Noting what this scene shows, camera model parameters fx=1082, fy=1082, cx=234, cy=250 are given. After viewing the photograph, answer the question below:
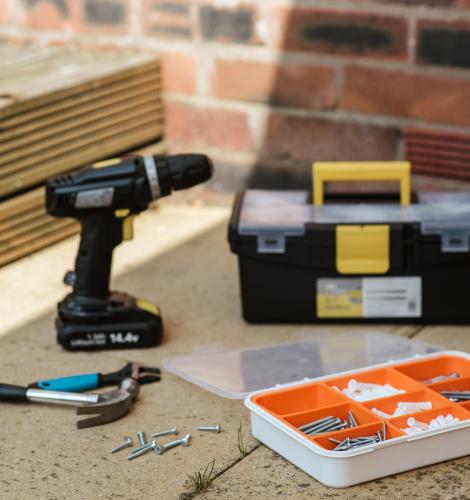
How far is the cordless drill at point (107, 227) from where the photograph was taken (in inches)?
101

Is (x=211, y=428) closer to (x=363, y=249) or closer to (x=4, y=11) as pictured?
(x=363, y=249)

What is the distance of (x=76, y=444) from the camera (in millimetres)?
2242

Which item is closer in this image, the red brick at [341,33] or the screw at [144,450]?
the screw at [144,450]

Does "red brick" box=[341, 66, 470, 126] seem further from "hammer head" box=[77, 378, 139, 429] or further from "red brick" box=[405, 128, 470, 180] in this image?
"hammer head" box=[77, 378, 139, 429]

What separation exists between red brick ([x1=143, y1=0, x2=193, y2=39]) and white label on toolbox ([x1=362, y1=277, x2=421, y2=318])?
4.44 feet

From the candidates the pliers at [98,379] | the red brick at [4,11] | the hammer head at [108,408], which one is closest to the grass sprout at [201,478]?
the hammer head at [108,408]

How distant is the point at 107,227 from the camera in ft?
8.62

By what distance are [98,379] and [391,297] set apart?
2.61 feet

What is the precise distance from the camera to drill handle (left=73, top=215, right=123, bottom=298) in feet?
8.62

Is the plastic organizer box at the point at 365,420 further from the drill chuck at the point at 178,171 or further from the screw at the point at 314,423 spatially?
the drill chuck at the point at 178,171

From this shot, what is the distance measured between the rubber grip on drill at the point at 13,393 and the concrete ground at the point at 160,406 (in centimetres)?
2

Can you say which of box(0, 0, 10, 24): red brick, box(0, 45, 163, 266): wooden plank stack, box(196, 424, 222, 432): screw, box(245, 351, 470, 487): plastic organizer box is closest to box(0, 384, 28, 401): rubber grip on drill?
box(196, 424, 222, 432): screw

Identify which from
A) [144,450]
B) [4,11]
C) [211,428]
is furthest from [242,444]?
[4,11]

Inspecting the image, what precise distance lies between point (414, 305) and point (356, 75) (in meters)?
0.97
